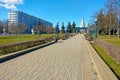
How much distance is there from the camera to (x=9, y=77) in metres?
7.74

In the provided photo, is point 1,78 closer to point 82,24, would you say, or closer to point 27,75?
point 27,75

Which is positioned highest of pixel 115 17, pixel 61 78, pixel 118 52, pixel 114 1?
pixel 114 1

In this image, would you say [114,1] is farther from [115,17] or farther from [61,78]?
[61,78]

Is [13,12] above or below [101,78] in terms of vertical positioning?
above

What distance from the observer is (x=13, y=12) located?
563ft

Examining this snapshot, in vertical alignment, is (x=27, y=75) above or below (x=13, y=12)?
below

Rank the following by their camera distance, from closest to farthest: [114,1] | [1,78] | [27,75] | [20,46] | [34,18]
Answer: [1,78] < [27,75] < [20,46] < [114,1] < [34,18]

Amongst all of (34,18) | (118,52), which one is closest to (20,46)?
(118,52)

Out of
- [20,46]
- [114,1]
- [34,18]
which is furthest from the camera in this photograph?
[34,18]

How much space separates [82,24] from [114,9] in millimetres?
118058

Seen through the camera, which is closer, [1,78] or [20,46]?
[1,78]

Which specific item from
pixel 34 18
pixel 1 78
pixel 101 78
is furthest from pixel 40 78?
pixel 34 18

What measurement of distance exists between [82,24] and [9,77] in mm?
168531

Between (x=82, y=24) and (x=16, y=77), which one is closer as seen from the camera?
(x=16, y=77)
